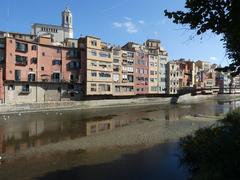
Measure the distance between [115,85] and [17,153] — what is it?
195 feet

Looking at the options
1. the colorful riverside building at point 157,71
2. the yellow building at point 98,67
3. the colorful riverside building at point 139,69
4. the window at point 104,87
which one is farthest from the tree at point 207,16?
the colorful riverside building at point 157,71

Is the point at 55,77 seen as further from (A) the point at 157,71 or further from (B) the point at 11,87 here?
(A) the point at 157,71

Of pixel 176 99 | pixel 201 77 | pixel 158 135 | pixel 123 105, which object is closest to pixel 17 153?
pixel 158 135

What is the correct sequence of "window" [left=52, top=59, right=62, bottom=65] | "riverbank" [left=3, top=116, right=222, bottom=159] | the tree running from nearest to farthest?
the tree < "riverbank" [left=3, top=116, right=222, bottom=159] < "window" [left=52, top=59, right=62, bottom=65]

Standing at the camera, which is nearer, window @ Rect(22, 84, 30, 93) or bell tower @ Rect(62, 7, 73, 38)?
window @ Rect(22, 84, 30, 93)

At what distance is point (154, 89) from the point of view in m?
96.6

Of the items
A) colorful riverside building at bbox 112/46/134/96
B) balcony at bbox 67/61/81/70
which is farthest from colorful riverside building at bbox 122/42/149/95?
balcony at bbox 67/61/81/70

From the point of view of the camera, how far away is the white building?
121681mm

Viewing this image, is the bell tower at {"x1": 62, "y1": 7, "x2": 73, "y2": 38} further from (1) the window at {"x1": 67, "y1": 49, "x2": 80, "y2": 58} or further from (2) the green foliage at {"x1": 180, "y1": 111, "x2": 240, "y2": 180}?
(2) the green foliage at {"x1": 180, "y1": 111, "x2": 240, "y2": 180}

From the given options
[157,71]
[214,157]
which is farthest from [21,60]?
[214,157]

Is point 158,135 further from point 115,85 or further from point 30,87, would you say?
point 115,85

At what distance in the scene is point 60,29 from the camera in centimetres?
13650

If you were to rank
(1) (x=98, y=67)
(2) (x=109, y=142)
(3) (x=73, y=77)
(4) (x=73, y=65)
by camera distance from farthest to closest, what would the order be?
(1) (x=98, y=67)
(4) (x=73, y=65)
(3) (x=73, y=77)
(2) (x=109, y=142)

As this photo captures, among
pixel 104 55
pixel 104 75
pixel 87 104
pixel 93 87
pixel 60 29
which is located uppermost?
pixel 60 29
